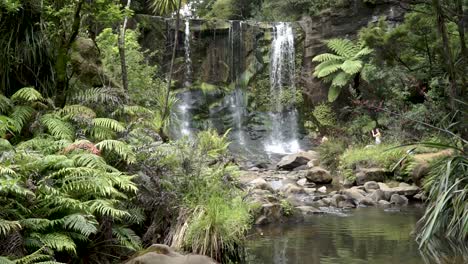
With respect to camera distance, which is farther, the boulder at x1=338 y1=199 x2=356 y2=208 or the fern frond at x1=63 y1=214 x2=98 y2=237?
the boulder at x1=338 y1=199 x2=356 y2=208

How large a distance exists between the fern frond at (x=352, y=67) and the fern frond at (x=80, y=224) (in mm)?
15093

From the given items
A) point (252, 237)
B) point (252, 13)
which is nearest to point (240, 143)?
point (252, 13)

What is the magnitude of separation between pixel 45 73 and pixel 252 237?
12.3ft

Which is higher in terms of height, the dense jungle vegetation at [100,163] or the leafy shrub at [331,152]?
the dense jungle vegetation at [100,163]

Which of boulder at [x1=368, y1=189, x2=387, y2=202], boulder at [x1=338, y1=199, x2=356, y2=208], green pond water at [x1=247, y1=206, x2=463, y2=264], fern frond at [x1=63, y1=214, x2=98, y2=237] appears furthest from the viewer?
boulder at [x1=368, y1=189, x2=387, y2=202]

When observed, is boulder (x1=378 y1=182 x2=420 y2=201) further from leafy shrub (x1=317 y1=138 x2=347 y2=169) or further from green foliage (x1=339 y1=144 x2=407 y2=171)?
leafy shrub (x1=317 y1=138 x2=347 y2=169)

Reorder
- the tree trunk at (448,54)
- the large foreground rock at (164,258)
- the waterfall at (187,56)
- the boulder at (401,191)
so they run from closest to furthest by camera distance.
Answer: the large foreground rock at (164,258) < the tree trunk at (448,54) < the boulder at (401,191) < the waterfall at (187,56)

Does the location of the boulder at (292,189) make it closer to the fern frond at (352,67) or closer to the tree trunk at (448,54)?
the tree trunk at (448,54)

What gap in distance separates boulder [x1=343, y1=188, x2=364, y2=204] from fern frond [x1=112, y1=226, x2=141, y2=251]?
6.88 metres

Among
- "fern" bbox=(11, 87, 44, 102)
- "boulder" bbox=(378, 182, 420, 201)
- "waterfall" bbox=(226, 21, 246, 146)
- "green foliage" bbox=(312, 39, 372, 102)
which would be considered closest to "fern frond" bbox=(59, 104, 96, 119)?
"fern" bbox=(11, 87, 44, 102)

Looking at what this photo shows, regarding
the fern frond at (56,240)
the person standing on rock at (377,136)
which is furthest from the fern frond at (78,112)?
the person standing on rock at (377,136)

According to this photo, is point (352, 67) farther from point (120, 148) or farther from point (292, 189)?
point (120, 148)

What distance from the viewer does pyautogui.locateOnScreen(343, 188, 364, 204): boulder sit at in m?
11.1

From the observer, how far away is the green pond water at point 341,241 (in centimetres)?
630
